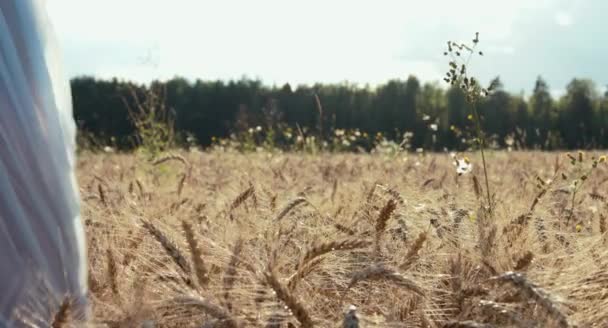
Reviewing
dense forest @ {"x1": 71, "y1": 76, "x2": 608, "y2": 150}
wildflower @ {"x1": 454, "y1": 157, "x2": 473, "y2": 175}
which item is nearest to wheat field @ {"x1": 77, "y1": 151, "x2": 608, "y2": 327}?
wildflower @ {"x1": 454, "y1": 157, "x2": 473, "y2": 175}

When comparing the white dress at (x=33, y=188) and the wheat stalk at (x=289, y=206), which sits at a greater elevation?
the white dress at (x=33, y=188)

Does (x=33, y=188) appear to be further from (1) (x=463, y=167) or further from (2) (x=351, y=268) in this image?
(1) (x=463, y=167)

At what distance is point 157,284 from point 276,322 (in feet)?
1.30

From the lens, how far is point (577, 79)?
206 feet

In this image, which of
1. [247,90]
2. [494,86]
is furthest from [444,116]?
[494,86]

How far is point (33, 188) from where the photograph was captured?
1.62 m

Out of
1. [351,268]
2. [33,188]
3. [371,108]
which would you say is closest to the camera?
[33,188]

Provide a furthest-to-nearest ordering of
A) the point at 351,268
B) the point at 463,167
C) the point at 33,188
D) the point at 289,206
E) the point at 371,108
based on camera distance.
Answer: the point at 371,108 → the point at 463,167 → the point at 289,206 → the point at 351,268 → the point at 33,188

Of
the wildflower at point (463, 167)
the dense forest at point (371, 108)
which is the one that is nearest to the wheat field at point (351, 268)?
the wildflower at point (463, 167)

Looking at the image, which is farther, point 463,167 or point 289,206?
point 463,167

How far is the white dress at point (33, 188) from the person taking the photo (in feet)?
5.16

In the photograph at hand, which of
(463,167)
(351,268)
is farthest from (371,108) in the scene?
(351,268)

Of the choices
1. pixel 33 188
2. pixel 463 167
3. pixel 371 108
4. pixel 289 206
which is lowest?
pixel 371 108

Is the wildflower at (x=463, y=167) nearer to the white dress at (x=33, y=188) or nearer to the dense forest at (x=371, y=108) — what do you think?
the white dress at (x=33, y=188)
